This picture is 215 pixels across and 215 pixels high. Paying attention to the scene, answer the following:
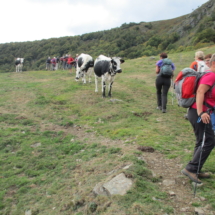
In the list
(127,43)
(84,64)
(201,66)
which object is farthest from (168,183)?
(127,43)

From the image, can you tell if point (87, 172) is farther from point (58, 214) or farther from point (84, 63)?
point (84, 63)

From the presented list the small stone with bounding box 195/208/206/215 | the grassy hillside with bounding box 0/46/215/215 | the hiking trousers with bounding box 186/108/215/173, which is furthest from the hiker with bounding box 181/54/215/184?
the small stone with bounding box 195/208/206/215

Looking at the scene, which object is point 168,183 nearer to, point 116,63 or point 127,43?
point 116,63

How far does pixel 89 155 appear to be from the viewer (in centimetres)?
597

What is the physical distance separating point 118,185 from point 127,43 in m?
76.2

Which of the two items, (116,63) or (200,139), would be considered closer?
(200,139)

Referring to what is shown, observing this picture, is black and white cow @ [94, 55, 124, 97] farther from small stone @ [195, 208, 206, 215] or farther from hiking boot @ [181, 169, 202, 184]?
small stone @ [195, 208, 206, 215]

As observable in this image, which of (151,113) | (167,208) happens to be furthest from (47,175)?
(151,113)

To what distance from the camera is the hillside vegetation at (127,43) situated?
55469 millimetres

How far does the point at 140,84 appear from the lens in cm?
1708

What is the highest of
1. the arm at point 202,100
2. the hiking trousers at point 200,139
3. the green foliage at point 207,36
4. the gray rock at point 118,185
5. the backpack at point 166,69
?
the green foliage at point 207,36

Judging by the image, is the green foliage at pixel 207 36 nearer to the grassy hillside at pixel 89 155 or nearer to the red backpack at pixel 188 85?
the grassy hillside at pixel 89 155

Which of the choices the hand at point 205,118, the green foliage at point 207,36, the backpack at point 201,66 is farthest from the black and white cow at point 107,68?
the green foliage at point 207,36

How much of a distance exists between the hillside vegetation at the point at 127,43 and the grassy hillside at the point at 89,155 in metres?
38.2
